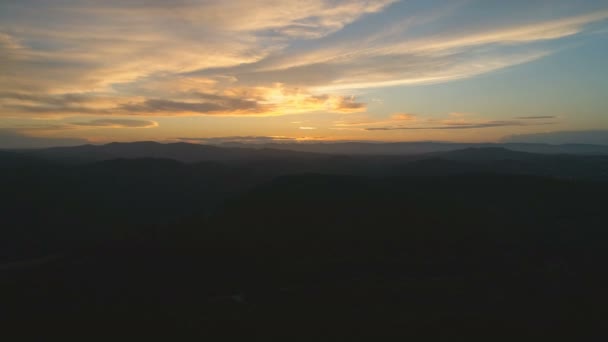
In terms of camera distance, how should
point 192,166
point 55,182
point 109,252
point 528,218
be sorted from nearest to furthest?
1. point 109,252
2. point 528,218
3. point 55,182
4. point 192,166

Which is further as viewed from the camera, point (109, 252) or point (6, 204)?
point (6, 204)

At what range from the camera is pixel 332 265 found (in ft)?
139

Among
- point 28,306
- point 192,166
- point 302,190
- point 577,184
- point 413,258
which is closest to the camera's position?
point 28,306

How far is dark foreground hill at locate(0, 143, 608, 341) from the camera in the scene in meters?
27.9

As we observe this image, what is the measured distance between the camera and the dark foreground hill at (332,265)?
27922mm

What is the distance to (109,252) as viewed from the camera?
165ft

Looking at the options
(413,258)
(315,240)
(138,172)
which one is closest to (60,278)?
(315,240)

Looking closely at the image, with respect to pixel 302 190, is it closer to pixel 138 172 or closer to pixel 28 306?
pixel 28 306

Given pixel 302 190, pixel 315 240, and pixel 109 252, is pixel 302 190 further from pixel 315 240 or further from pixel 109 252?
pixel 109 252

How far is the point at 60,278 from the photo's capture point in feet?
132

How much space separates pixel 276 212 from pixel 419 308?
36.7 m

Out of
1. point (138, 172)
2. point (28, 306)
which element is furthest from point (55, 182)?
point (28, 306)

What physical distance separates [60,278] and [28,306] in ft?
24.0

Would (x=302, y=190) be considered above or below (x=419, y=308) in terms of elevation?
above
